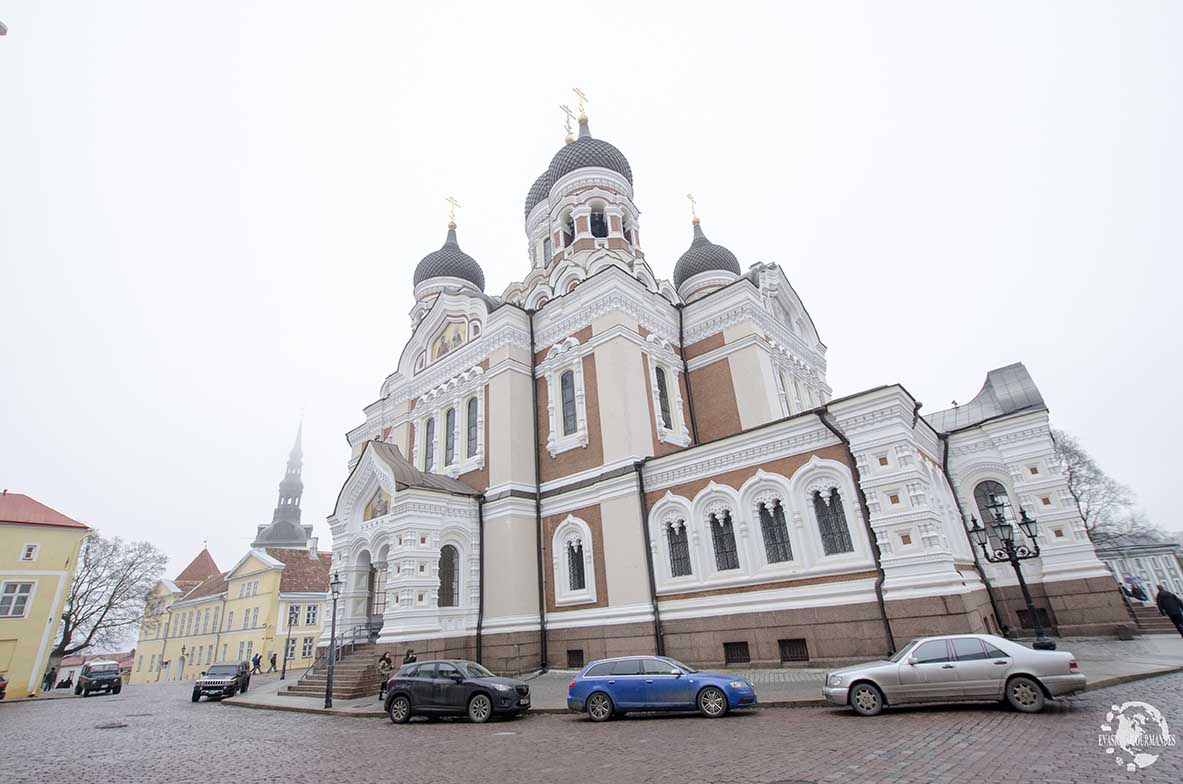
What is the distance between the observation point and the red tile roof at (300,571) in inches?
1544

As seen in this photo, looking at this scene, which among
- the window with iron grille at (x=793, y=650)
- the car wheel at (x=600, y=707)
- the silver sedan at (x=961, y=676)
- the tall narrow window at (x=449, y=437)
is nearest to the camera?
the silver sedan at (x=961, y=676)

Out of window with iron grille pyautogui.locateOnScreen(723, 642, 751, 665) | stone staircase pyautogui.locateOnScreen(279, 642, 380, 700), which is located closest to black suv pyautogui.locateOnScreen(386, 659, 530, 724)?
stone staircase pyautogui.locateOnScreen(279, 642, 380, 700)

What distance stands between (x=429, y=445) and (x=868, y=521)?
16.7m

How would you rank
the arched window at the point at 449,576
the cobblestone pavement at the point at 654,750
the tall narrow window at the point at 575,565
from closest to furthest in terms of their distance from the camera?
1. the cobblestone pavement at the point at 654,750
2. the tall narrow window at the point at 575,565
3. the arched window at the point at 449,576

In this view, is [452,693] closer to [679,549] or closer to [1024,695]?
[679,549]

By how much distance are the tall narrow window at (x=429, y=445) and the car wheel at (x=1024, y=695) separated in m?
19.2

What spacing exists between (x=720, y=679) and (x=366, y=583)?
52.3 feet

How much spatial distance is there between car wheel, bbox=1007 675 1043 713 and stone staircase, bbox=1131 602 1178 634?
12.8 metres

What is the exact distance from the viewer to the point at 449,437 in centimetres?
2322

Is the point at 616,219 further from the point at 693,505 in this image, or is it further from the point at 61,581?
the point at 61,581

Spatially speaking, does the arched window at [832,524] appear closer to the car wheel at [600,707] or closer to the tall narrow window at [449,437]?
the car wheel at [600,707]

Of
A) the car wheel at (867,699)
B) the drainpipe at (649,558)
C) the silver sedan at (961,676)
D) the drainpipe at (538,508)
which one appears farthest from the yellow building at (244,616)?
the silver sedan at (961,676)

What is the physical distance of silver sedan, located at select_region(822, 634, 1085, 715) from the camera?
8016 mm

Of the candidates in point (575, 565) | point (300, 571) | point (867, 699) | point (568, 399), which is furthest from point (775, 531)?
point (300, 571)
